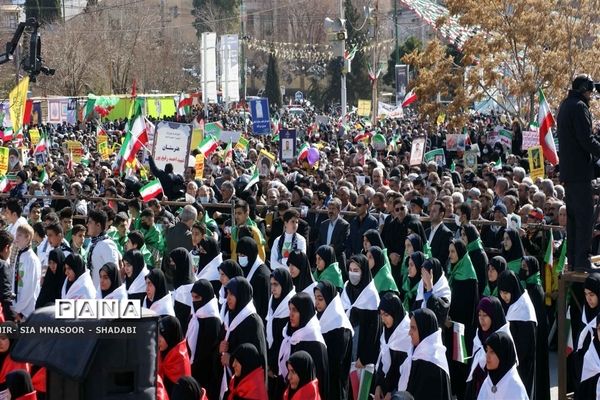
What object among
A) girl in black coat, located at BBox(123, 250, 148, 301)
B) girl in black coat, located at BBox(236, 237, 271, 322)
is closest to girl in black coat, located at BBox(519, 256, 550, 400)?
girl in black coat, located at BBox(236, 237, 271, 322)

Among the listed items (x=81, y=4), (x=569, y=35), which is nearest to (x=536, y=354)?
(x=569, y=35)

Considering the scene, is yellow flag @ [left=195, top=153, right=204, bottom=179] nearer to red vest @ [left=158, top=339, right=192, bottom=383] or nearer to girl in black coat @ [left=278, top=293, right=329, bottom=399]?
girl in black coat @ [left=278, top=293, right=329, bottom=399]

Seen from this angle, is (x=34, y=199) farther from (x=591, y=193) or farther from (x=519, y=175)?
(x=591, y=193)

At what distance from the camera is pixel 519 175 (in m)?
16.4

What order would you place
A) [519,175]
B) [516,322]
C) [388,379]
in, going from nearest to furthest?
[388,379] < [516,322] < [519,175]

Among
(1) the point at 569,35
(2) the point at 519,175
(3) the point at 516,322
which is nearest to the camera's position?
(3) the point at 516,322

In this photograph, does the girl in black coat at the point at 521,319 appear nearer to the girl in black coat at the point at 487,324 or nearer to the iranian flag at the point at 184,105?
the girl in black coat at the point at 487,324

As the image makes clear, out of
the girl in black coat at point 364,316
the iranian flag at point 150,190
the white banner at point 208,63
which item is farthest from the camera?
the white banner at point 208,63

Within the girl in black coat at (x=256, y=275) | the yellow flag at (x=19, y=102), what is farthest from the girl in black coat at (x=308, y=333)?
the yellow flag at (x=19, y=102)

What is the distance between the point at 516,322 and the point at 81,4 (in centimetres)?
7791

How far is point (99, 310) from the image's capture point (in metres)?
3.39

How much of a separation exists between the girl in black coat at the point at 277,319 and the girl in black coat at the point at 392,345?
3.56 ft

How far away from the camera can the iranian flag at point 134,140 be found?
778 inches

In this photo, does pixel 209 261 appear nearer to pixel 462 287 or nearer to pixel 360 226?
pixel 360 226
